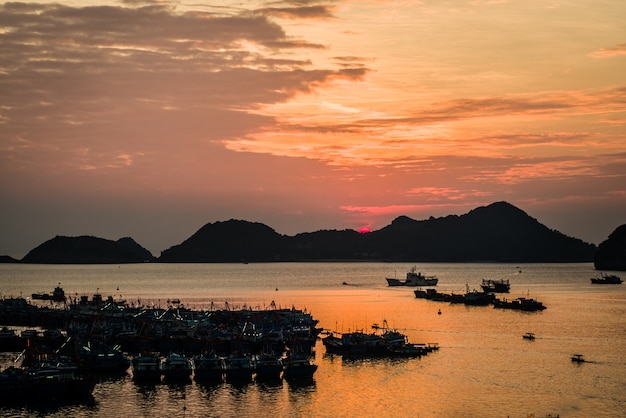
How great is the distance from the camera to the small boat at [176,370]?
77.7m

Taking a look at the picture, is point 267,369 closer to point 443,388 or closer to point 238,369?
point 238,369

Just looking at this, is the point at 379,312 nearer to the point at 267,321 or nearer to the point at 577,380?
the point at 267,321

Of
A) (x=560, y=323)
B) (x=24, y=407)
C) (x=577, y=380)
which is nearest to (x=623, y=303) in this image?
(x=560, y=323)

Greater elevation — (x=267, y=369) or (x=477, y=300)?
(x=477, y=300)

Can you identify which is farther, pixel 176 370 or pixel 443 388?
pixel 176 370

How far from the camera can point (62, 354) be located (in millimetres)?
88688

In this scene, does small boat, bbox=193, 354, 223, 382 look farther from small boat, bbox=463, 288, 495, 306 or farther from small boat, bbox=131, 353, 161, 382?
small boat, bbox=463, 288, 495, 306

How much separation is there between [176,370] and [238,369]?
585 cm

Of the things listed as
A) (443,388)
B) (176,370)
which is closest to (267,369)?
(176,370)

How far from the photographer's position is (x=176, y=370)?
77.8 metres

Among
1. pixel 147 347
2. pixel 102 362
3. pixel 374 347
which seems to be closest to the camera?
pixel 102 362

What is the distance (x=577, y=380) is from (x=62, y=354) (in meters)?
53.2

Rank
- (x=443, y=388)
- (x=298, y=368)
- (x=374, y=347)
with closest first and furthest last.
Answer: (x=443, y=388) → (x=298, y=368) → (x=374, y=347)

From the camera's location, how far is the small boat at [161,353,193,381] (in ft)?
255
